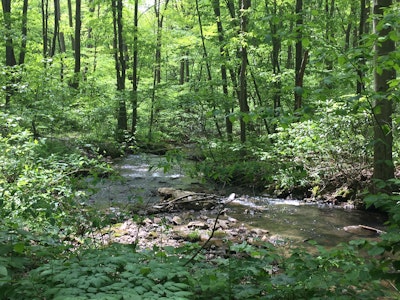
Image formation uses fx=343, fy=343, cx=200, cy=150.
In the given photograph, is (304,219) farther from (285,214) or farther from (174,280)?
(174,280)

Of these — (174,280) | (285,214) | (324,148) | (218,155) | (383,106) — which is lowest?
(285,214)

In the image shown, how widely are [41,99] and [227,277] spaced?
9.55 meters

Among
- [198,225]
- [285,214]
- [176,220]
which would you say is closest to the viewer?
[198,225]

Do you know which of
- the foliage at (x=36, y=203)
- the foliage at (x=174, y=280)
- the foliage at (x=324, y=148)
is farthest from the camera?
the foliage at (x=324, y=148)

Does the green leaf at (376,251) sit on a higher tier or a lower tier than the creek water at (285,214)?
higher

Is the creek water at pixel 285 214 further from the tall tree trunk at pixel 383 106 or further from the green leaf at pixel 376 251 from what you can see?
the green leaf at pixel 376 251

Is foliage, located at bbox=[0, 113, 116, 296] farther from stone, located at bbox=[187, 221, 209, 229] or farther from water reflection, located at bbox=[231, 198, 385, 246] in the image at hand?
water reflection, located at bbox=[231, 198, 385, 246]

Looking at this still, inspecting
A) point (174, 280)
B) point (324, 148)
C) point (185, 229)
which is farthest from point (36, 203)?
point (324, 148)

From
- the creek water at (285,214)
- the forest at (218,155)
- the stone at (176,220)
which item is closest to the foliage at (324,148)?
the forest at (218,155)

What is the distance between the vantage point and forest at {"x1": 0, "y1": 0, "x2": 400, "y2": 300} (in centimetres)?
261

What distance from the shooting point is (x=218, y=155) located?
892 centimetres

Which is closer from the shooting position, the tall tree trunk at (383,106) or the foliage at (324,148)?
the tall tree trunk at (383,106)

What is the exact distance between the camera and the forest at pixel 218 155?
8.56 feet

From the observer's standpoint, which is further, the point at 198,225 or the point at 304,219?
the point at 304,219
